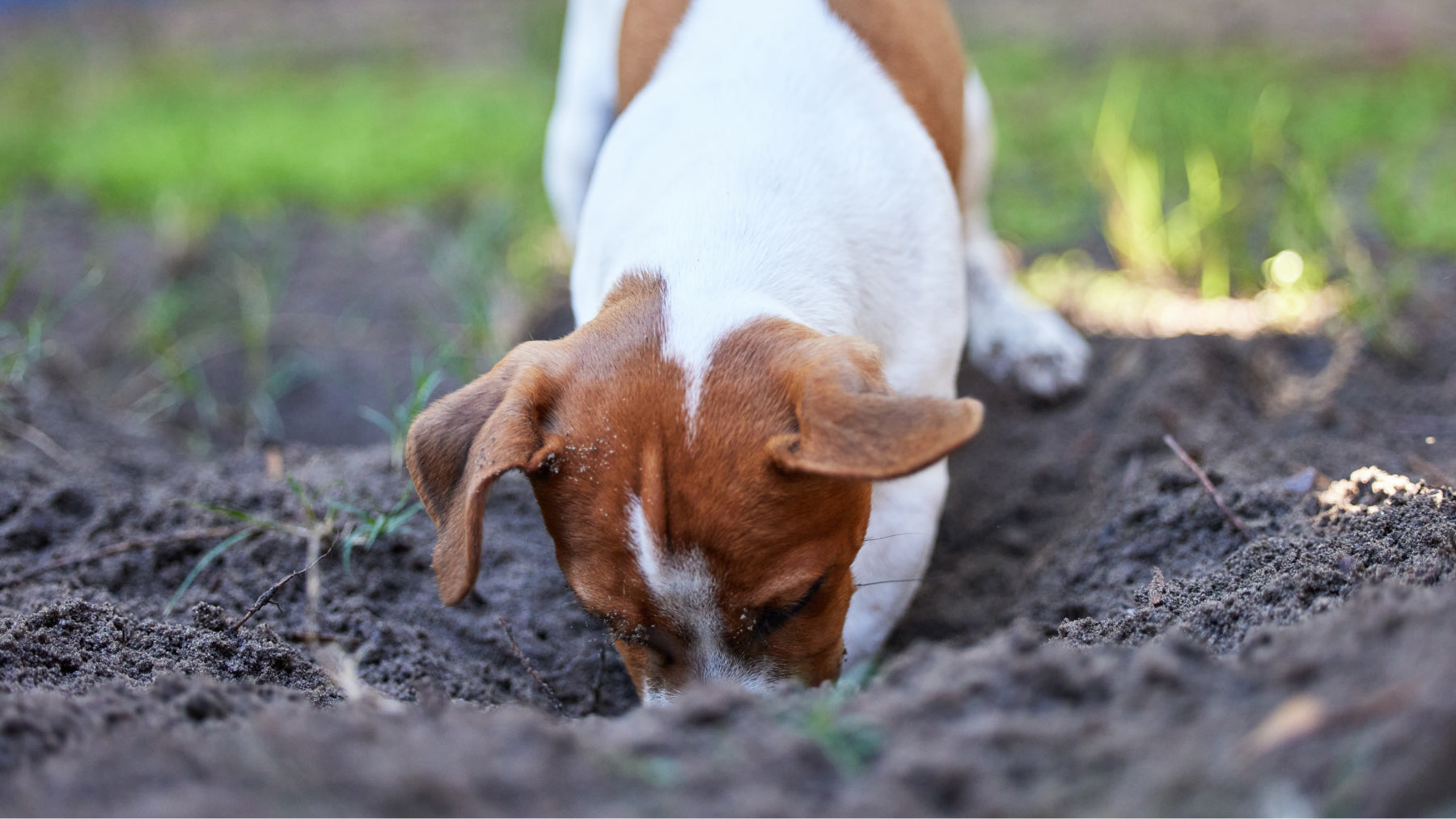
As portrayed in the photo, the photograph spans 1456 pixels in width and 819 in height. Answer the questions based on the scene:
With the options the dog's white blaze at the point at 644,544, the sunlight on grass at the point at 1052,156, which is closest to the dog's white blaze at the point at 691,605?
the dog's white blaze at the point at 644,544

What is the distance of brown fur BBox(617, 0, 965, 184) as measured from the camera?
324 centimetres

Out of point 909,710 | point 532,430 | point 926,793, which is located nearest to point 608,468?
point 532,430

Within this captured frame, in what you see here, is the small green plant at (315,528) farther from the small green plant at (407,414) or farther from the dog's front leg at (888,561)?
the dog's front leg at (888,561)

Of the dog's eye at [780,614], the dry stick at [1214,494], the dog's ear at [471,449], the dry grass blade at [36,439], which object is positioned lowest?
the dry stick at [1214,494]

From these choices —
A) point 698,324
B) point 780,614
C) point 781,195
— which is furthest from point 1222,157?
point 780,614

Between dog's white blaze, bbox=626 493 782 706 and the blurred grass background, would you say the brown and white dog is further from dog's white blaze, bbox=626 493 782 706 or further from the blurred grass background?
the blurred grass background

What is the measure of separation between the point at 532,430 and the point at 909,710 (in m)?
1.13

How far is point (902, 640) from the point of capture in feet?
9.57

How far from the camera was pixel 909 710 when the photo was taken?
4.73 ft

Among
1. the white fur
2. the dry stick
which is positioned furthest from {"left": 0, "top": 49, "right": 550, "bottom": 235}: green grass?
the dry stick

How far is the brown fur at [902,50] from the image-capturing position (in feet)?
10.6

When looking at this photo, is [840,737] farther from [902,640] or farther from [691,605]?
[902,640]

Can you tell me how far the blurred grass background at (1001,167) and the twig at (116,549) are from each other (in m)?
0.75

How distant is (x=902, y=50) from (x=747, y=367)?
1.52m
